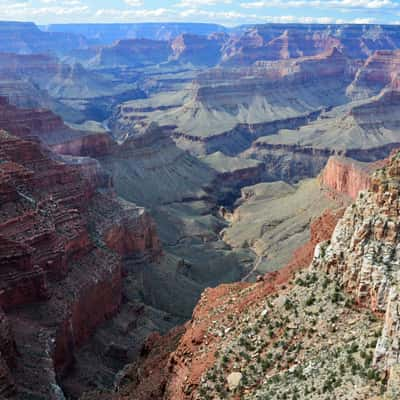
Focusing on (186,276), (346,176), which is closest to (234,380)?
(186,276)

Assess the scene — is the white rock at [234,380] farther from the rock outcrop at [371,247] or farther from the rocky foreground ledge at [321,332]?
the rock outcrop at [371,247]

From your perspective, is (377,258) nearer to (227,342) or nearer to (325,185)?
(227,342)

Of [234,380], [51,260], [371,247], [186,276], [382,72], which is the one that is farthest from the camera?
[382,72]

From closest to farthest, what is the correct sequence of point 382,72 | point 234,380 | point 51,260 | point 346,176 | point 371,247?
1. point 371,247
2. point 234,380
3. point 51,260
4. point 346,176
5. point 382,72

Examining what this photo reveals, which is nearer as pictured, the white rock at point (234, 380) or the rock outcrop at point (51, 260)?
the white rock at point (234, 380)

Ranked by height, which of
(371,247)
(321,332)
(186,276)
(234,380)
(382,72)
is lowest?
(186,276)

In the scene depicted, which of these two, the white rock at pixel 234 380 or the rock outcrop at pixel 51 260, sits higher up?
the white rock at pixel 234 380

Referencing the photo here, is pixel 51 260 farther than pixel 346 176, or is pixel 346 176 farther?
pixel 346 176

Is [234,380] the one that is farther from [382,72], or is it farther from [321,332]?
[382,72]

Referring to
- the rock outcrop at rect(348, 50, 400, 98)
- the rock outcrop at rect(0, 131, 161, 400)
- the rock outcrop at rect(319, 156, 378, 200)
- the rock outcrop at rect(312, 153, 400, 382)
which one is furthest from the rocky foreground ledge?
the rock outcrop at rect(348, 50, 400, 98)

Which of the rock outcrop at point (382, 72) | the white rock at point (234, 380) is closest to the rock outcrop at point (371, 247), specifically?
the white rock at point (234, 380)

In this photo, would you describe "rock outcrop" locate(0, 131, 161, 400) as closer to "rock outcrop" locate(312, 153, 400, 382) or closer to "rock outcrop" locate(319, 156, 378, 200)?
"rock outcrop" locate(312, 153, 400, 382)
